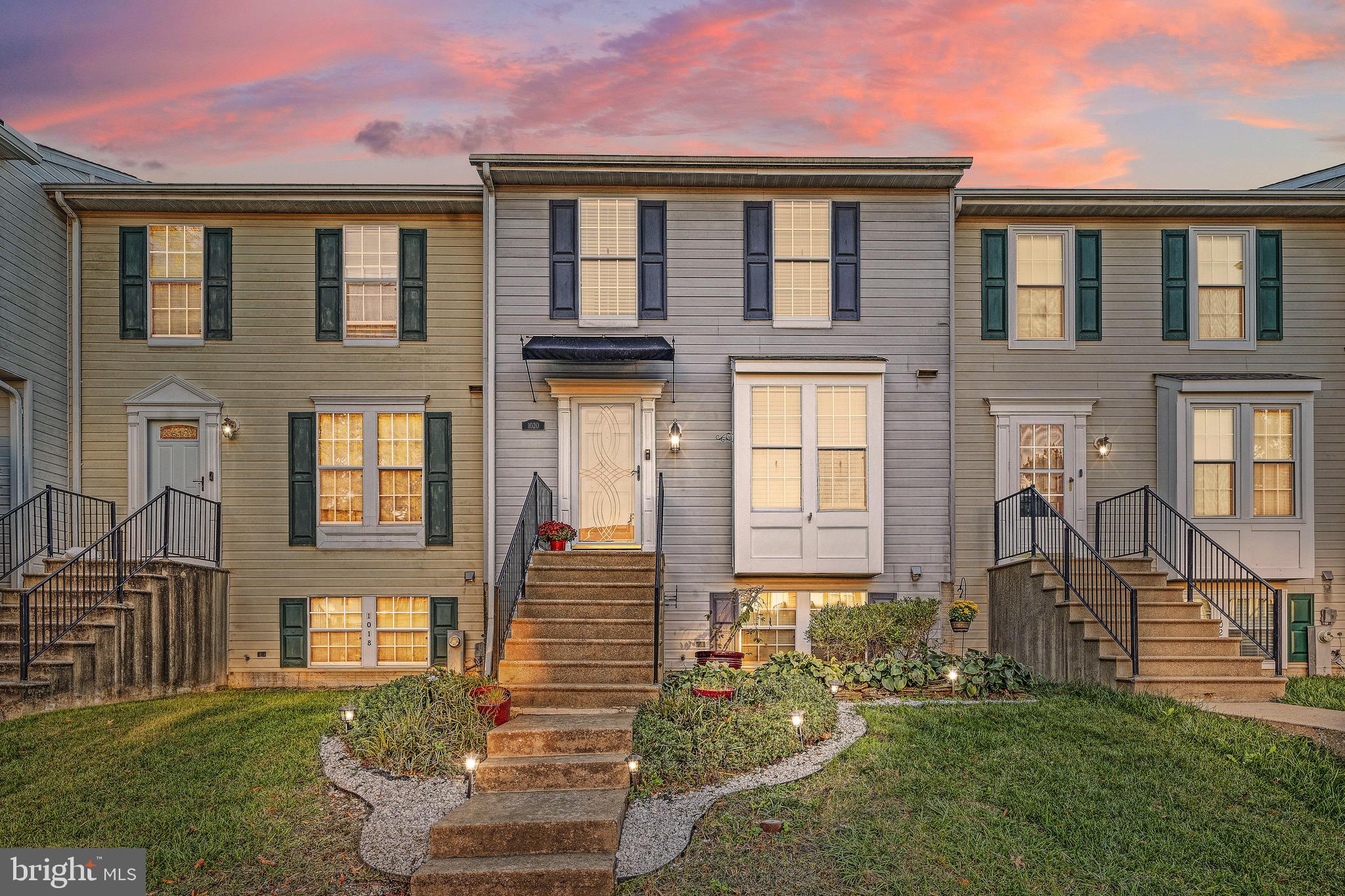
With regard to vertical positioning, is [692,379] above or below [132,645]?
above

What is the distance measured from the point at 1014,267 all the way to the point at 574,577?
7.40m

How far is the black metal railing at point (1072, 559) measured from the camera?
8875 mm

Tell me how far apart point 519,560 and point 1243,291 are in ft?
34.5

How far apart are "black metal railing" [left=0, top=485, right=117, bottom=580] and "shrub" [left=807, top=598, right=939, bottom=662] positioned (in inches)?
359

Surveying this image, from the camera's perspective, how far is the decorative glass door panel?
10.9 metres

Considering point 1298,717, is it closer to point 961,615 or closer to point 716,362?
point 961,615

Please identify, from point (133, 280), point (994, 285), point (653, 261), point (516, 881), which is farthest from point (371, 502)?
point (994, 285)

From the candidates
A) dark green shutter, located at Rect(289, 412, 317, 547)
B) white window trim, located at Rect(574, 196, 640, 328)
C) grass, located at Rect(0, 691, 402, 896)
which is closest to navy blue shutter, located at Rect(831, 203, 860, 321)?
white window trim, located at Rect(574, 196, 640, 328)

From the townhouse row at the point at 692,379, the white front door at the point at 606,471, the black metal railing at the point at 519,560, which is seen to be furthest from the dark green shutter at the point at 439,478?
the white front door at the point at 606,471

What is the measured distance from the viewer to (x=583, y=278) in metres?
11.0

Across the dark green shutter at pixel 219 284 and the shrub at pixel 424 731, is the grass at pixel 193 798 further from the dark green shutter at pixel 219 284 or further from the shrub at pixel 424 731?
the dark green shutter at pixel 219 284

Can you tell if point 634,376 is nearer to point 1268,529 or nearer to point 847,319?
point 847,319

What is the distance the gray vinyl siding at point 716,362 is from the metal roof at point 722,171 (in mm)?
185

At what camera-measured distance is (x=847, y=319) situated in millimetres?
11102
